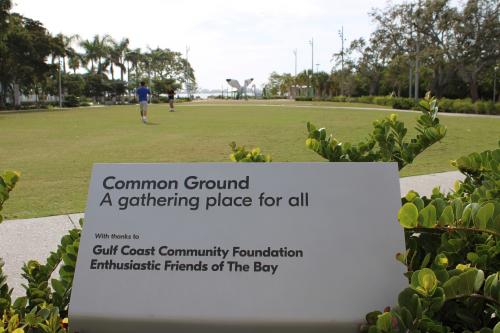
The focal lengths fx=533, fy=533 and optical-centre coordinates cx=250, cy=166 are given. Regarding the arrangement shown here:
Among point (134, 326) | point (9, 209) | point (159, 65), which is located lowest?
point (9, 209)

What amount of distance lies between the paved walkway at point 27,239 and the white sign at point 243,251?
204cm

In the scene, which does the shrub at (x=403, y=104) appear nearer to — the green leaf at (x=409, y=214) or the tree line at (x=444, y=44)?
the tree line at (x=444, y=44)

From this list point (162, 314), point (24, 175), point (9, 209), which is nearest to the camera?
point (162, 314)

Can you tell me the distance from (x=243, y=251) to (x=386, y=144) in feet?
3.94

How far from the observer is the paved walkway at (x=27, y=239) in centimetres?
423

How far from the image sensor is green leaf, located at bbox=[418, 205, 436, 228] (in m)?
1.73

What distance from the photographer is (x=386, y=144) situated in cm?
281

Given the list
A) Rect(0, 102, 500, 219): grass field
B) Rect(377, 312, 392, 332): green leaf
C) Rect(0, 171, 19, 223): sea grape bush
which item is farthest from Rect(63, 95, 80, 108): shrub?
Rect(377, 312, 392, 332): green leaf

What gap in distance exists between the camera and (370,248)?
1.96 meters

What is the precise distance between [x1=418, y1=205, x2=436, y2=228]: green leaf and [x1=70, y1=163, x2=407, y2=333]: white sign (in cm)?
25

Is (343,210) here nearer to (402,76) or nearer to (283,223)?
(283,223)

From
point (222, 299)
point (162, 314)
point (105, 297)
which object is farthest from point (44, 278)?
point (222, 299)

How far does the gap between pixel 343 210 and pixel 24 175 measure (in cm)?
859

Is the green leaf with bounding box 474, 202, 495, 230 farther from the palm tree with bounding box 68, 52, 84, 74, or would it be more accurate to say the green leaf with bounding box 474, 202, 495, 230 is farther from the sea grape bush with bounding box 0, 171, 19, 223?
the palm tree with bounding box 68, 52, 84, 74
